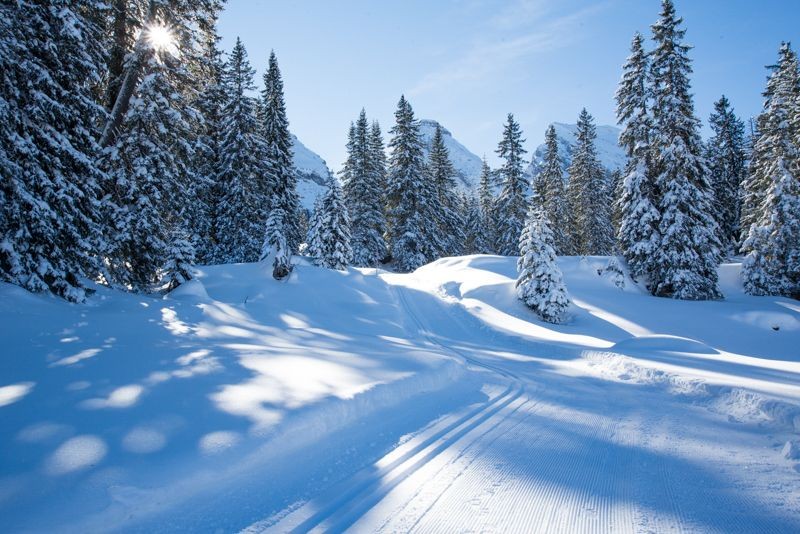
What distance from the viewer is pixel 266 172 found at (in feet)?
96.1

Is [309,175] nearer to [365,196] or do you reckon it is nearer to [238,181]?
[365,196]

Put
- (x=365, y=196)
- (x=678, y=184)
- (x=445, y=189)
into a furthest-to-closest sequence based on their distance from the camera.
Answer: (x=445, y=189), (x=365, y=196), (x=678, y=184)

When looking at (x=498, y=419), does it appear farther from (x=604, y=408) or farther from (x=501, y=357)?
(x=501, y=357)

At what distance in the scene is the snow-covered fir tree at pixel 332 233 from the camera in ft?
94.8

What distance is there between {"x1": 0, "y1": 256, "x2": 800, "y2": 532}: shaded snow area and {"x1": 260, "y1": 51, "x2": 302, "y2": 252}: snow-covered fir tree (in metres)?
22.6

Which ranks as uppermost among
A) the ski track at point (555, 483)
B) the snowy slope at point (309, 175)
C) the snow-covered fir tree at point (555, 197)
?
the snowy slope at point (309, 175)

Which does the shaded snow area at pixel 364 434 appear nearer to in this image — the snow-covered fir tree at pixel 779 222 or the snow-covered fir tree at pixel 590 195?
the snow-covered fir tree at pixel 779 222

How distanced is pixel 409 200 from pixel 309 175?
481 ft

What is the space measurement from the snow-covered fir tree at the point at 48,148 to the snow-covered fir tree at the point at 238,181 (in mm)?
15824

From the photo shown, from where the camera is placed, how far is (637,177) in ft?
74.3

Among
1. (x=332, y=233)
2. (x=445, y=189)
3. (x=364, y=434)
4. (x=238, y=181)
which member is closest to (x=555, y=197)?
(x=445, y=189)

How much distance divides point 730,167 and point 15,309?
5269 cm

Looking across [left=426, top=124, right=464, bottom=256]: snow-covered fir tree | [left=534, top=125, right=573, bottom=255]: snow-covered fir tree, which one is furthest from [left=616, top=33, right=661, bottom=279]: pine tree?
[left=426, top=124, right=464, bottom=256]: snow-covered fir tree

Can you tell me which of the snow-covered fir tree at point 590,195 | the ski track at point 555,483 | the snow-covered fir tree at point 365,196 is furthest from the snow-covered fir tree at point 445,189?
the ski track at point 555,483
